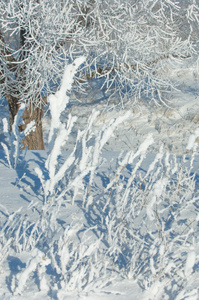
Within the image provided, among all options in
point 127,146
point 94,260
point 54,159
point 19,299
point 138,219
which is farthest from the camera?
point 127,146

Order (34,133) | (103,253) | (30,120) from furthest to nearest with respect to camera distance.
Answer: (34,133) < (30,120) < (103,253)

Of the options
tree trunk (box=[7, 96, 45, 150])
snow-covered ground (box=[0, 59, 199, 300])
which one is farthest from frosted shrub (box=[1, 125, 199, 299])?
tree trunk (box=[7, 96, 45, 150])

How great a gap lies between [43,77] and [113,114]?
5.02m

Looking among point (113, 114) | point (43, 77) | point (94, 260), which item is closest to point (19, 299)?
point (94, 260)

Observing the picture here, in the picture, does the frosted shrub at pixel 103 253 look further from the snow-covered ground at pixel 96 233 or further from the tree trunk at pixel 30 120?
the tree trunk at pixel 30 120

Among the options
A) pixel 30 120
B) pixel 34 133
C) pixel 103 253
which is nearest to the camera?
pixel 103 253

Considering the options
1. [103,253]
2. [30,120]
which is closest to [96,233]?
[103,253]

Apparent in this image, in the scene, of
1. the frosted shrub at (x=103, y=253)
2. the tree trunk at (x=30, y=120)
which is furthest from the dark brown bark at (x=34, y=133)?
the frosted shrub at (x=103, y=253)

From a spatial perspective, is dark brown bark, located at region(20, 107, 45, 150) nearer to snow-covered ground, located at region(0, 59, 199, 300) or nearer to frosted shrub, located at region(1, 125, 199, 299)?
snow-covered ground, located at region(0, 59, 199, 300)

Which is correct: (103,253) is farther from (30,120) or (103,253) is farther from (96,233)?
(30,120)

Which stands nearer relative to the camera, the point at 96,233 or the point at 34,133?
the point at 96,233

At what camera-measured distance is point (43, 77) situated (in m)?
5.25

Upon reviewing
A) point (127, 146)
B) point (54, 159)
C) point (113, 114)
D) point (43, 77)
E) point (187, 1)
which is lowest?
point (127, 146)

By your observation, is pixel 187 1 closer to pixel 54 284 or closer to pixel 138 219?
pixel 138 219
